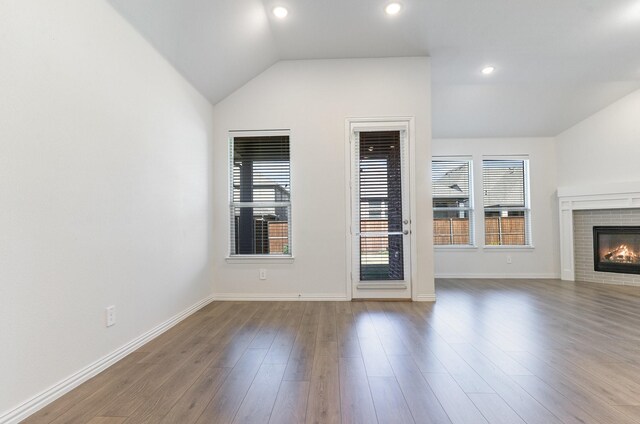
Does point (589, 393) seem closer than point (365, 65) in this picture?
Yes

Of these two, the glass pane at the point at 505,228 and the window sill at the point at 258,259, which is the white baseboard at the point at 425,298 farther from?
the glass pane at the point at 505,228

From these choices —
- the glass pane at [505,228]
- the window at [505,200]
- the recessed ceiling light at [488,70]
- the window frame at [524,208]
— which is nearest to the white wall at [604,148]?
the window frame at [524,208]

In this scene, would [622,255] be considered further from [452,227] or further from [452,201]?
[452,201]

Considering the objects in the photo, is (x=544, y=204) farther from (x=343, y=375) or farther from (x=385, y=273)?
(x=343, y=375)

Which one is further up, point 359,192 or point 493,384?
point 359,192

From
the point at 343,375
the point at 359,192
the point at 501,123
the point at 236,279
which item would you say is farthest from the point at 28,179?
the point at 501,123

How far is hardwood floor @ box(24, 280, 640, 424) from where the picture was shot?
4.96ft

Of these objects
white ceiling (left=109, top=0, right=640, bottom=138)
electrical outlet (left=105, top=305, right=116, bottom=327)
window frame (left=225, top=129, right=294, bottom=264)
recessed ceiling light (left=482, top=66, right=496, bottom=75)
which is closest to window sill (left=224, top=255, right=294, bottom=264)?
window frame (left=225, top=129, right=294, bottom=264)

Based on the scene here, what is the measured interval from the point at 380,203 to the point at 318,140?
1106 millimetres

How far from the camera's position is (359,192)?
3.81 metres

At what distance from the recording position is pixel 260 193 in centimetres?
388

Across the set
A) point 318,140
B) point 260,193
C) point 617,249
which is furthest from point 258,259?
point 617,249

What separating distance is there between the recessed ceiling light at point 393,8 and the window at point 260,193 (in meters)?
1.70

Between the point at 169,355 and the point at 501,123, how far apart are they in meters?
5.54
